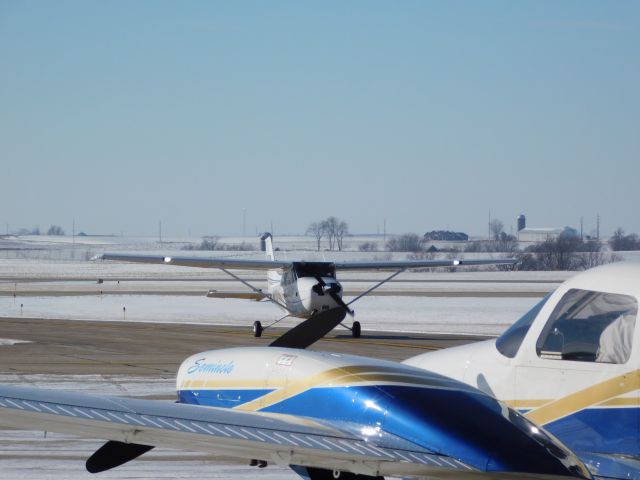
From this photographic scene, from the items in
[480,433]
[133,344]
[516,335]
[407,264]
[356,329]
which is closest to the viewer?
[480,433]

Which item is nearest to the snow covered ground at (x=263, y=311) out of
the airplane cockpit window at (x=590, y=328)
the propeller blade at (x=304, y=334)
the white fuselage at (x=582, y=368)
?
the propeller blade at (x=304, y=334)

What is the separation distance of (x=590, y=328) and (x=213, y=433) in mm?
2375

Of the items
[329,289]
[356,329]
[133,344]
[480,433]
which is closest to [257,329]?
[329,289]

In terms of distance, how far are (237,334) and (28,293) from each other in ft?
92.8

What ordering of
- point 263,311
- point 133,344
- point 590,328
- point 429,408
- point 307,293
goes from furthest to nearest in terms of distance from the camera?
point 263,311
point 307,293
point 133,344
point 590,328
point 429,408

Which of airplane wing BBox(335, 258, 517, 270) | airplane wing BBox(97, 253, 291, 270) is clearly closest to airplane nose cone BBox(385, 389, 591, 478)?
airplane wing BBox(97, 253, 291, 270)

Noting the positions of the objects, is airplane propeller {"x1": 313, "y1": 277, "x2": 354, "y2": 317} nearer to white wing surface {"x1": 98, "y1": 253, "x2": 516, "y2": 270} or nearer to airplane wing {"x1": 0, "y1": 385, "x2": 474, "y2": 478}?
white wing surface {"x1": 98, "y1": 253, "x2": 516, "y2": 270}

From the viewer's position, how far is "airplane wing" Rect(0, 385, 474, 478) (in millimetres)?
4551

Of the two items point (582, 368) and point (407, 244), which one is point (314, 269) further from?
point (407, 244)

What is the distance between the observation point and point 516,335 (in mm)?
6379

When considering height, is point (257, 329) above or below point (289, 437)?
below

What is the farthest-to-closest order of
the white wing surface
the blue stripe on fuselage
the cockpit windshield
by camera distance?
the cockpit windshield < the white wing surface < the blue stripe on fuselage

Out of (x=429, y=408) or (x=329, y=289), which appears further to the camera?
(x=329, y=289)

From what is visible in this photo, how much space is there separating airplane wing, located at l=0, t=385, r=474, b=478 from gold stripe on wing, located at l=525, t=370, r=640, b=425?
112cm
